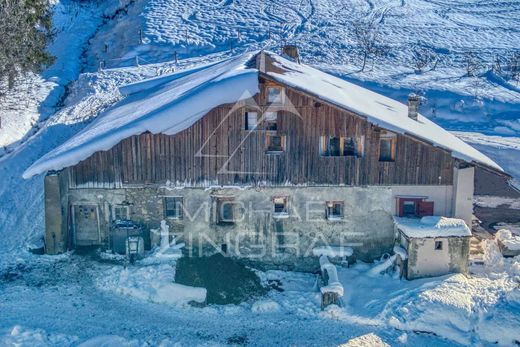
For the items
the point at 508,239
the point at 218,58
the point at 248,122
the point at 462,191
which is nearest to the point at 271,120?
the point at 248,122

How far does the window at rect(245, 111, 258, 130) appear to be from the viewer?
21.1m

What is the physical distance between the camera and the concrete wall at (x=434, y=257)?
2023 cm

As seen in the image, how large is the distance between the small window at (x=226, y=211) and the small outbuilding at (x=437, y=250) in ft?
21.0

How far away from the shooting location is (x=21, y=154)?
32312 millimetres

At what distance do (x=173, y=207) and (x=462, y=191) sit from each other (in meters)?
10.9

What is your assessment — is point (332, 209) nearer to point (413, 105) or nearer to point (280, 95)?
point (280, 95)

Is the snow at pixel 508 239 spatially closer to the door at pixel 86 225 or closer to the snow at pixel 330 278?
the snow at pixel 330 278

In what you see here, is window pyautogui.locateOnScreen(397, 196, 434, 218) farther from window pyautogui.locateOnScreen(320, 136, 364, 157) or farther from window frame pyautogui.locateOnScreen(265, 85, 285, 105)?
window frame pyautogui.locateOnScreen(265, 85, 285, 105)

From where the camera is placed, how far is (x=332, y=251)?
72.3 ft

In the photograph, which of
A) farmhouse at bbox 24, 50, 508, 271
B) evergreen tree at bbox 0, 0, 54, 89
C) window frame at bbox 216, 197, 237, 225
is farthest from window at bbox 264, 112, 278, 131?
evergreen tree at bbox 0, 0, 54, 89

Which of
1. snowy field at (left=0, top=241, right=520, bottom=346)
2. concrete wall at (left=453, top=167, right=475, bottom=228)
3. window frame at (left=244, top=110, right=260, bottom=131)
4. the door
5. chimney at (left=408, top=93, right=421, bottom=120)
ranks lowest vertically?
snowy field at (left=0, top=241, right=520, bottom=346)

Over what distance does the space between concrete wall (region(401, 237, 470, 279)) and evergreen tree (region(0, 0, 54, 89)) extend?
2685cm

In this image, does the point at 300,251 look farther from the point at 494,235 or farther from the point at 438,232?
the point at 494,235

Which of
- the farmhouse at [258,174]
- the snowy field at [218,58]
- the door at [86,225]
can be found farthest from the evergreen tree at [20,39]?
the farmhouse at [258,174]
